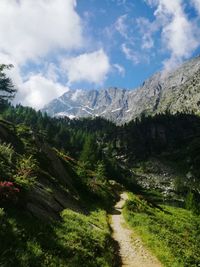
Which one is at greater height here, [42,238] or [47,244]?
[42,238]

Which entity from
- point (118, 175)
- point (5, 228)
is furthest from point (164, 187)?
point (5, 228)

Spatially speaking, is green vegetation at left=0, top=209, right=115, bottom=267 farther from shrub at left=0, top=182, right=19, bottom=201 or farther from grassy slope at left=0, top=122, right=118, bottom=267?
shrub at left=0, top=182, right=19, bottom=201

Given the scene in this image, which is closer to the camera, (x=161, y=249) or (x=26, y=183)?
(x=26, y=183)

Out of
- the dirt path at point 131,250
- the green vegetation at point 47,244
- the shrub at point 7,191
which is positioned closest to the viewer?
the green vegetation at point 47,244

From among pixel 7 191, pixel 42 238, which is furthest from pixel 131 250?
pixel 7 191

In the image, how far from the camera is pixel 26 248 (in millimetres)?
14523

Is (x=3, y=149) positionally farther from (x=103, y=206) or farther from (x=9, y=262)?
(x=103, y=206)

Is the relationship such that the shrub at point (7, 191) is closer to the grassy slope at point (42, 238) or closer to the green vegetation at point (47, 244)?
the grassy slope at point (42, 238)

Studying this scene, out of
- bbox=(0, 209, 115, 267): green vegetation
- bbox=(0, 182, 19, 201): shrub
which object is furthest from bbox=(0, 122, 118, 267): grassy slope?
bbox=(0, 182, 19, 201): shrub

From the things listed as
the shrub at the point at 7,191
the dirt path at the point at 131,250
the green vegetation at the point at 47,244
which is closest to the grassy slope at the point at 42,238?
the green vegetation at the point at 47,244

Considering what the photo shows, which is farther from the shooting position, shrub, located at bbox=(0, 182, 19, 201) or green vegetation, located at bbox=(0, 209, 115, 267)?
shrub, located at bbox=(0, 182, 19, 201)

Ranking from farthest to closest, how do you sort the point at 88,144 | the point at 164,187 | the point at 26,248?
the point at 164,187
the point at 88,144
the point at 26,248

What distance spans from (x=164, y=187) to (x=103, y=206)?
147 metres

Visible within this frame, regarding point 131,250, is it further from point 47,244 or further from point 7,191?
point 7,191
